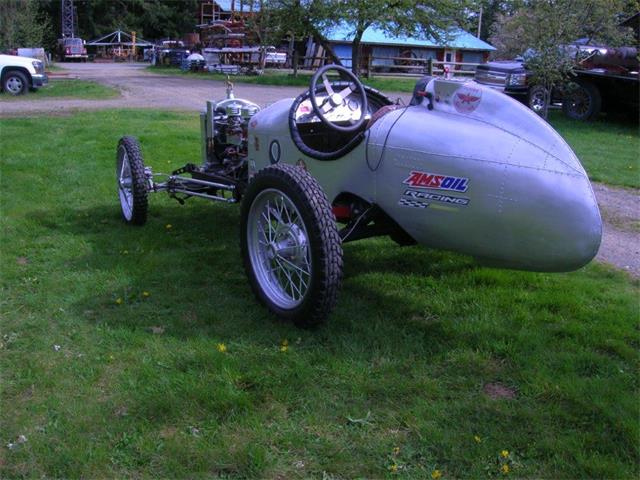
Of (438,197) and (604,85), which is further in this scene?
(604,85)

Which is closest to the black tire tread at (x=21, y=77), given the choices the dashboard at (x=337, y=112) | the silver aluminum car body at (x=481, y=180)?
the dashboard at (x=337, y=112)

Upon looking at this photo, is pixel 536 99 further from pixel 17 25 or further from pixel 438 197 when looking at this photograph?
pixel 17 25

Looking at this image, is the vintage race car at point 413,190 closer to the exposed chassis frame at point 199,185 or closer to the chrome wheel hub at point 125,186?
the exposed chassis frame at point 199,185

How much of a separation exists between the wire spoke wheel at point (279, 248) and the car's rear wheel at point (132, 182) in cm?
222

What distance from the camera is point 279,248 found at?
436 cm

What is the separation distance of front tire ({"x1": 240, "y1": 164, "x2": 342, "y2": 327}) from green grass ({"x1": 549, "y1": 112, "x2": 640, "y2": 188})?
592 cm

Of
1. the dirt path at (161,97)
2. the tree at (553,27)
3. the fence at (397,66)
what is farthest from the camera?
the fence at (397,66)

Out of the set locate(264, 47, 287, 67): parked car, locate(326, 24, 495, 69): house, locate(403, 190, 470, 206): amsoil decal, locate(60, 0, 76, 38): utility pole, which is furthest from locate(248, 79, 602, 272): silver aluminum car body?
locate(60, 0, 76, 38): utility pole

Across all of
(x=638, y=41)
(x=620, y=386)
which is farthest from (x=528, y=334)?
(x=638, y=41)

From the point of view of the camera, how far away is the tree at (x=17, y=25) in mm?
28219

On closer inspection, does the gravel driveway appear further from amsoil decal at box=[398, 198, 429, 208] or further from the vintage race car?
amsoil decal at box=[398, 198, 429, 208]

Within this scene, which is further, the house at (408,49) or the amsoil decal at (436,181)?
the house at (408,49)

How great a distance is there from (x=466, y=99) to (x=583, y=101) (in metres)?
12.6

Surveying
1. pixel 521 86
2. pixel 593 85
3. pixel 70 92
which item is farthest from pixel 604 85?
pixel 70 92
